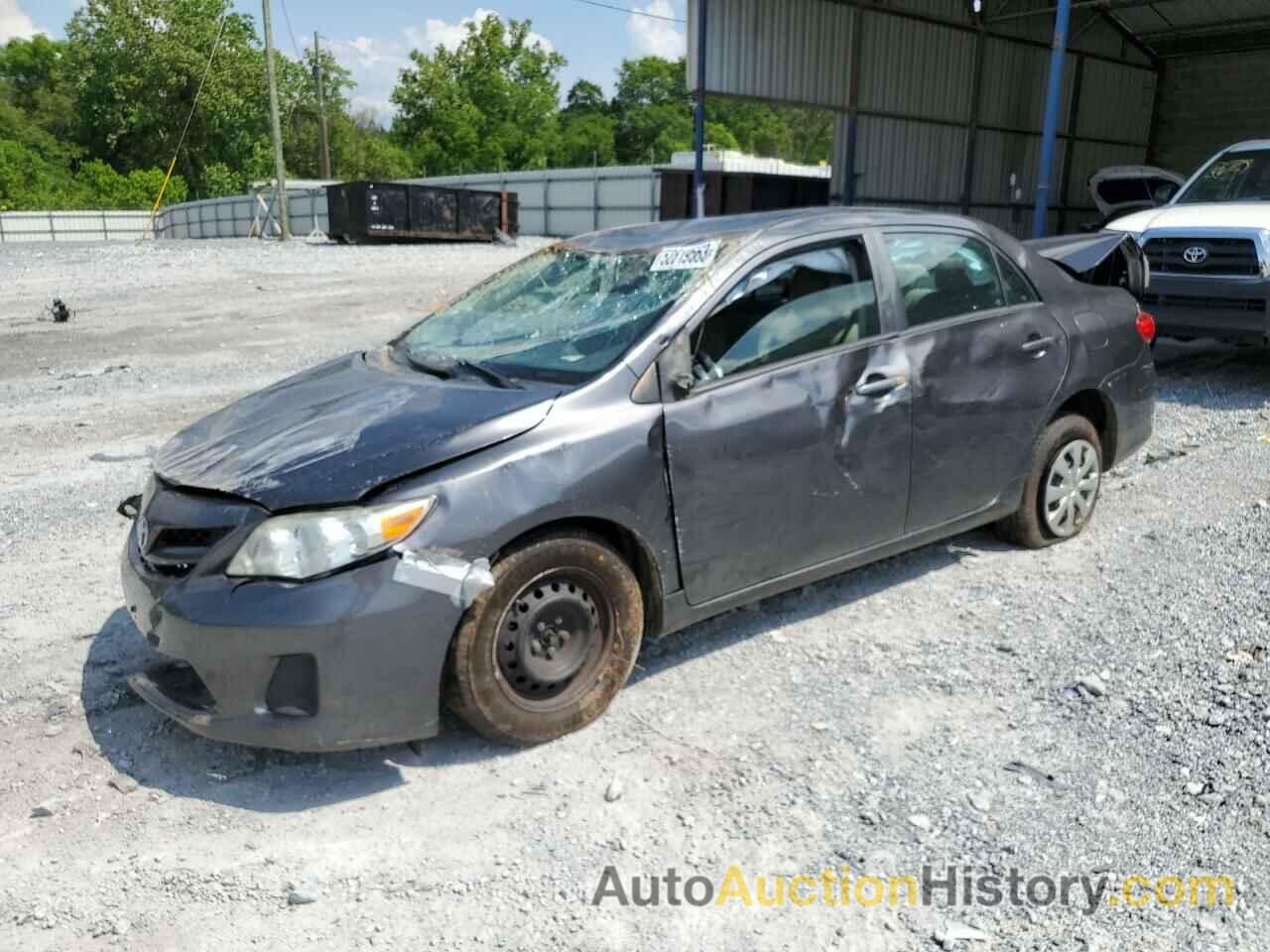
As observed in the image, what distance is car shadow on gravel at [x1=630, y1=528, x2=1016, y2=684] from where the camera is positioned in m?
4.07

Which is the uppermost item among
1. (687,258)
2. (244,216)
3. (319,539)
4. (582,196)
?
(582,196)

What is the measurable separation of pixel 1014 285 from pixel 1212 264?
523cm

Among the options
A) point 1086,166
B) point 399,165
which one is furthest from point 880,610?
point 399,165

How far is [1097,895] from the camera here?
2.67m

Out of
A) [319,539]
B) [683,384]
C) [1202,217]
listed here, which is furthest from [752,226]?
[1202,217]

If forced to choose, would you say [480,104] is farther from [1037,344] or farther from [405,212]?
[1037,344]

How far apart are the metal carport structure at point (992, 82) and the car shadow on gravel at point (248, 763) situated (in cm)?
1521

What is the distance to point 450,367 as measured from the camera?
3.82 metres

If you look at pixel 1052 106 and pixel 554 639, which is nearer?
pixel 554 639

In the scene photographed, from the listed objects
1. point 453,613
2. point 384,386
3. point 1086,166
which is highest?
point 1086,166

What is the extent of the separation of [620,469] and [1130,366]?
126 inches

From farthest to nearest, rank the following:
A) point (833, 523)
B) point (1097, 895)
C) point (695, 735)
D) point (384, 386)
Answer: point (833, 523) → point (384, 386) → point (695, 735) → point (1097, 895)

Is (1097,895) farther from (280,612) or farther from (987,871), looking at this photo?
(280,612)

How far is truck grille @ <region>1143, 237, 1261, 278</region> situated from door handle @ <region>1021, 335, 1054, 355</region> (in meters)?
5.08
